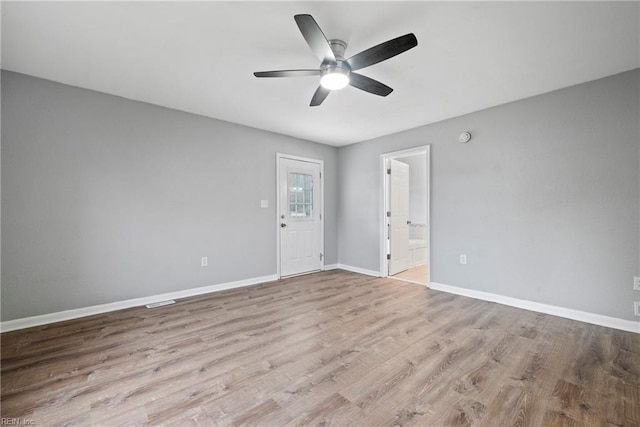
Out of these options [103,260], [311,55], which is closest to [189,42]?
[311,55]

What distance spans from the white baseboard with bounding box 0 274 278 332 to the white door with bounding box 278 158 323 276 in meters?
0.86

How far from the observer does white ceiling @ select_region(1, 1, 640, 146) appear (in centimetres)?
180

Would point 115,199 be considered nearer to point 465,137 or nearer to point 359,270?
point 359,270

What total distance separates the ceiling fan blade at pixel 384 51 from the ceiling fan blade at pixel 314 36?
0.19 m

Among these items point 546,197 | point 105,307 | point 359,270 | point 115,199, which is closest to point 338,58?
point 546,197

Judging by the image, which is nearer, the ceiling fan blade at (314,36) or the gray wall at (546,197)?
the ceiling fan blade at (314,36)

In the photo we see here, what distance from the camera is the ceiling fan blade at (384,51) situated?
1.68 meters

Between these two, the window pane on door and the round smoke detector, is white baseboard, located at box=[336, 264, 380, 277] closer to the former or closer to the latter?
the window pane on door

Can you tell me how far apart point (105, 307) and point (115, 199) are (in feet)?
4.06

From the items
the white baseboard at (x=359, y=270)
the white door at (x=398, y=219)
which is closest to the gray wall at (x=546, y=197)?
the white door at (x=398, y=219)

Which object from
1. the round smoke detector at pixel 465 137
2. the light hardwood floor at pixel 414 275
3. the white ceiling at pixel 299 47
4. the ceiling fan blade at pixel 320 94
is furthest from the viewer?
the light hardwood floor at pixel 414 275

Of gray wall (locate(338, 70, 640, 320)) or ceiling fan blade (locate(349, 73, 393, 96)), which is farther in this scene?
gray wall (locate(338, 70, 640, 320))

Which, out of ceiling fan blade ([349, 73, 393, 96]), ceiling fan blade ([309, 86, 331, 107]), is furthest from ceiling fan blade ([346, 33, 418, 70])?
ceiling fan blade ([309, 86, 331, 107])

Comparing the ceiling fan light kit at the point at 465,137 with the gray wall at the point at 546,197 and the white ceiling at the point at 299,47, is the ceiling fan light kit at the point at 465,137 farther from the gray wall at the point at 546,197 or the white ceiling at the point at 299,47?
the white ceiling at the point at 299,47
